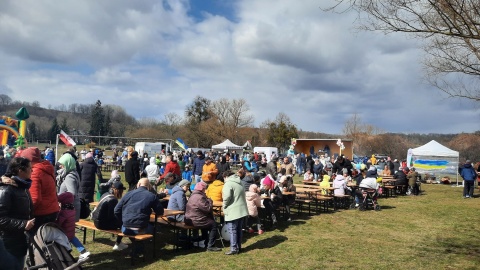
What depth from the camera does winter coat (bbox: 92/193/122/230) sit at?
241 inches

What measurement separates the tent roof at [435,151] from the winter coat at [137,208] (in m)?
19.9

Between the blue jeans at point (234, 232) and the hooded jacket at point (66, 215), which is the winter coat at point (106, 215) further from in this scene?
the blue jeans at point (234, 232)

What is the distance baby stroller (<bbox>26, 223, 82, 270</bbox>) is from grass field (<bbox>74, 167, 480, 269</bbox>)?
2.01 metres

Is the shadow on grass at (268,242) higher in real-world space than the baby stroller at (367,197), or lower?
lower

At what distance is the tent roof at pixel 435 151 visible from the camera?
21.2 m

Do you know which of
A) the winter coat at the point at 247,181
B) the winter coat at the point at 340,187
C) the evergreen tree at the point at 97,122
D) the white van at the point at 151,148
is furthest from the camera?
the evergreen tree at the point at 97,122

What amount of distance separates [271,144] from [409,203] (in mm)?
42284

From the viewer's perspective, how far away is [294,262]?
606 cm

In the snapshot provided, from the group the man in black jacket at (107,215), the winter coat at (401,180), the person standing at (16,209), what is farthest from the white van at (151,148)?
the person standing at (16,209)

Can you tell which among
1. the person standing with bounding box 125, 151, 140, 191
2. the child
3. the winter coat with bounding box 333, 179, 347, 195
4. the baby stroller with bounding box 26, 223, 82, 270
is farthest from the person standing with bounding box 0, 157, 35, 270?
the winter coat with bounding box 333, 179, 347, 195

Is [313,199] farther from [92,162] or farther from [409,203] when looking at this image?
[92,162]

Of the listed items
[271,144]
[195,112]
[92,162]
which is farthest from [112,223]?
[195,112]

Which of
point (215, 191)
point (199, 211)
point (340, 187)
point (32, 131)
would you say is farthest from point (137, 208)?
point (32, 131)

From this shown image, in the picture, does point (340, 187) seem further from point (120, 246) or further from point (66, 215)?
point (66, 215)
